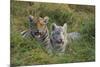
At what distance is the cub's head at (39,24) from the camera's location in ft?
7.15

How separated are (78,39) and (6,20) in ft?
2.84

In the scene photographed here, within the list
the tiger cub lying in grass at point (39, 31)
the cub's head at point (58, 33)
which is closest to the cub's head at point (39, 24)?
the tiger cub lying in grass at point (39, 31)

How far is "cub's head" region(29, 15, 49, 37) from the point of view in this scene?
Result: 2.18m

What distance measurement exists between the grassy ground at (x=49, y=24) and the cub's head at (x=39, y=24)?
44mm

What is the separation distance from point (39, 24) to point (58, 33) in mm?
246

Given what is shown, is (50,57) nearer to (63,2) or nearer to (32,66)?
(32,66)

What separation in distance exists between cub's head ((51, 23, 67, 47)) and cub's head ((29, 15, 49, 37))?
107mm

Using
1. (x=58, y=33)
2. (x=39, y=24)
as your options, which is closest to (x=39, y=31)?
(x=39, y=24)

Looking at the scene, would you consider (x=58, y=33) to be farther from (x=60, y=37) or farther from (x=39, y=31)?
(x=39, y=31)

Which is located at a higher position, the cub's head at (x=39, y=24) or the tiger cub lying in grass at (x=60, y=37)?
the cub's head at (x=39, y=24)

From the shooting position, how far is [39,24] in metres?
2.20

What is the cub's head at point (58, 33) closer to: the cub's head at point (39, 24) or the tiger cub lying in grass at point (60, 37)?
the tiger cub lying in grass at point (60, 37)

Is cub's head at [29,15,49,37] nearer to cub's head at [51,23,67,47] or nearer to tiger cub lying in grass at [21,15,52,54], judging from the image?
tiger cub lying in grass at [21,15,52,54]

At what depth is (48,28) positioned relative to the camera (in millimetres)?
2234
